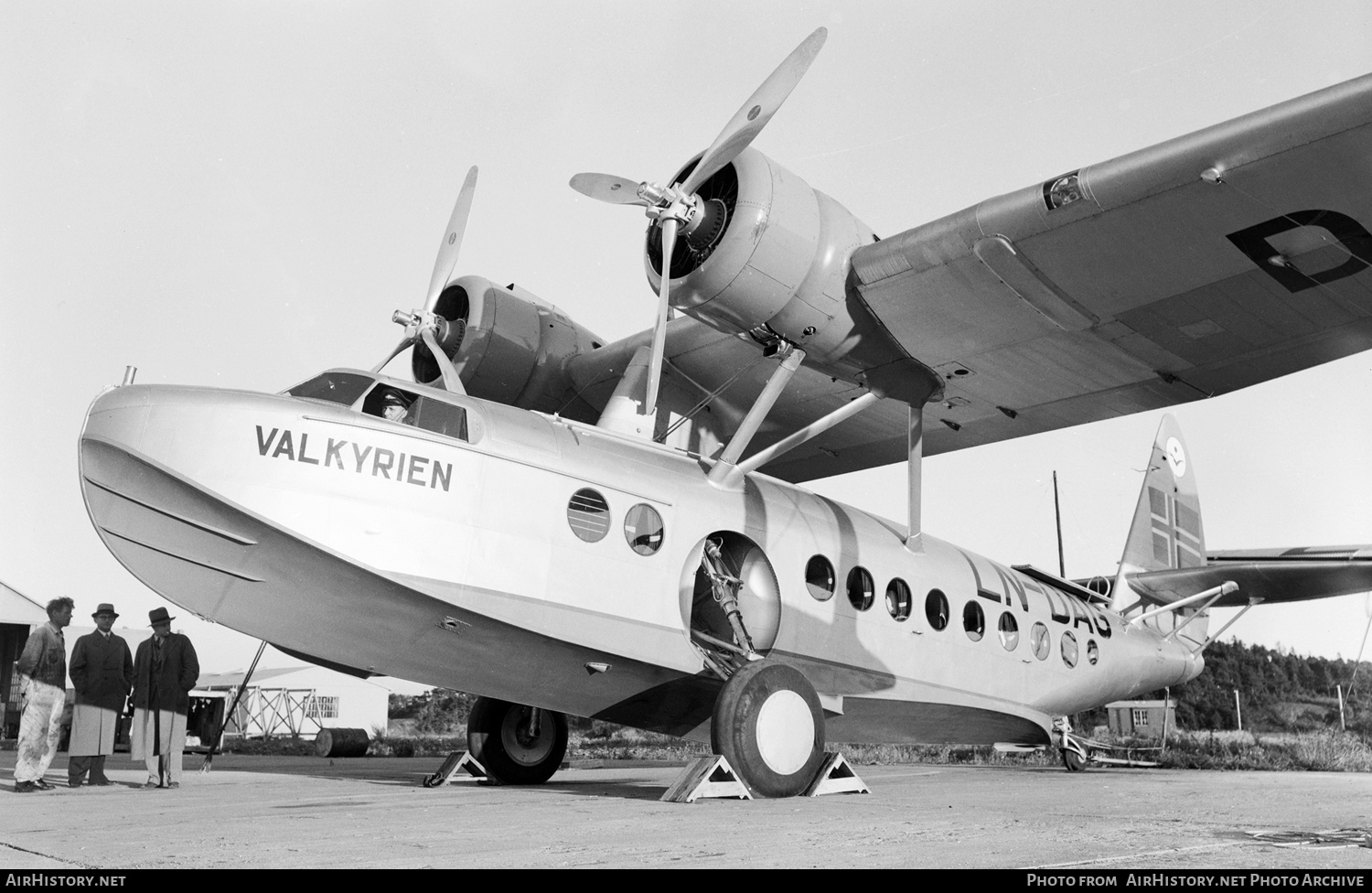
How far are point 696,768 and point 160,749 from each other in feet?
14.8

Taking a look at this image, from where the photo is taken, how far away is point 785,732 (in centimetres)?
684

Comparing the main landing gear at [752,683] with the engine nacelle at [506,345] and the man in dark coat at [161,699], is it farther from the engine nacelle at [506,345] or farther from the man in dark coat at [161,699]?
the man in dark coat at [161,699]

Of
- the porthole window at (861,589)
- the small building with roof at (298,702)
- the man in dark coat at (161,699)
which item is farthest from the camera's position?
the small building with roof at (298,702)

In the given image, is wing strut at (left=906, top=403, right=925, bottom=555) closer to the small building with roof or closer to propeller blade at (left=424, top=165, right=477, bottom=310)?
propeller blade at (left=424, top=165, right=477, bottom=310)

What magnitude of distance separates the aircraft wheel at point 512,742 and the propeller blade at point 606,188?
436 centimetres

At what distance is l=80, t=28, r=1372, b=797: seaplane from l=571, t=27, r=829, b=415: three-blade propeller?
0.11 ft

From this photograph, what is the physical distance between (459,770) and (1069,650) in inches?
259

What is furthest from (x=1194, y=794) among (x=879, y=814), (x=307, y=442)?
(x=307, y=442)

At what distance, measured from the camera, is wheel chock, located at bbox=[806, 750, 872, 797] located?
691 cm

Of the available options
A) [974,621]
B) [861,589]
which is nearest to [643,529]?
[861,589]

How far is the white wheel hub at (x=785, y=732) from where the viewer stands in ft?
22.0

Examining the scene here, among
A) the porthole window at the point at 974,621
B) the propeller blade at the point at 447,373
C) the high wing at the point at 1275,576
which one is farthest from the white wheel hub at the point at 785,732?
the high wing at the point at 1275,576

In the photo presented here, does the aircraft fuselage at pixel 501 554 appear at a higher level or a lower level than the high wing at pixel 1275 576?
lower

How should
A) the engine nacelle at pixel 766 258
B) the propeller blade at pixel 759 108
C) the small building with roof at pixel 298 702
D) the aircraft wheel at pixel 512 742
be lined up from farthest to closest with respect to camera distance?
the small building with roof at pixel 298 702, the aircraft wheel at pixel 512 742, the engine nacelle at pixel 766 258, the propeller blade at pixel 759 108
